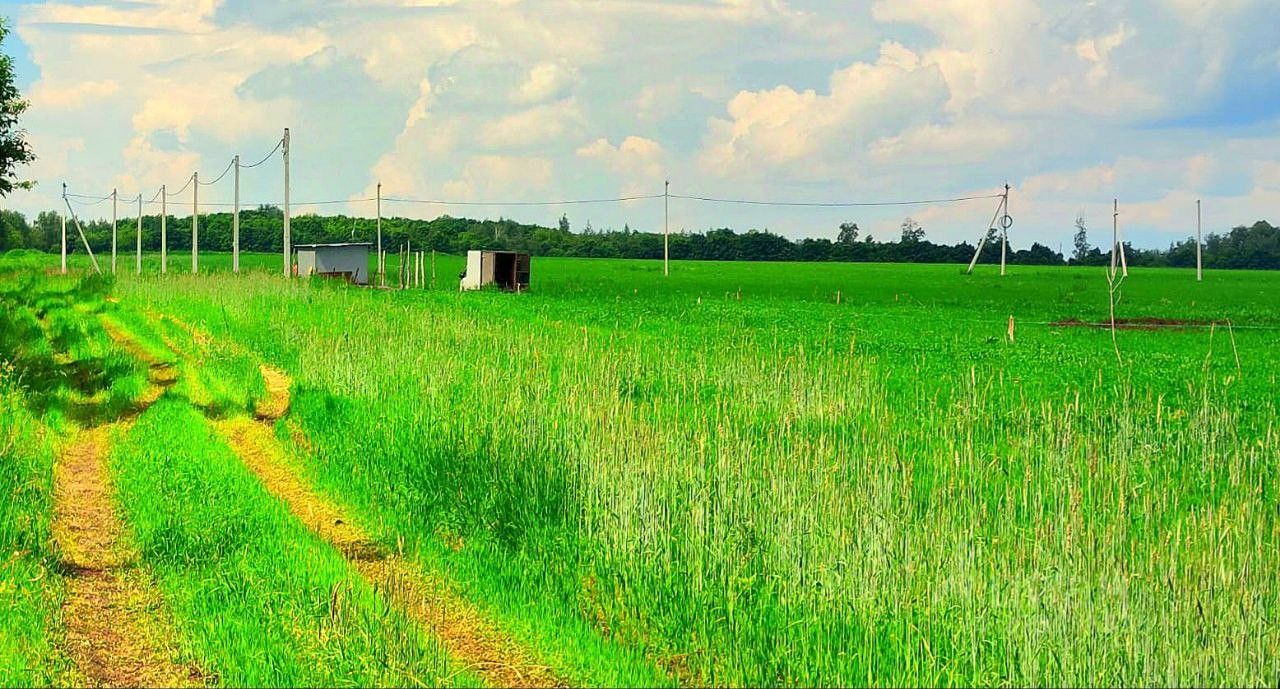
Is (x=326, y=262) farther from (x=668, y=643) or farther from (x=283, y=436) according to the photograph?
(x=668, y=643)

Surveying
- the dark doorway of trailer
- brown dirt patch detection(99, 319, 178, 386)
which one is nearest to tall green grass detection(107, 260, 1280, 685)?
brown dirt patch detection(99, 319, 178, 386)

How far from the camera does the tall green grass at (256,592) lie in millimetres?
6414

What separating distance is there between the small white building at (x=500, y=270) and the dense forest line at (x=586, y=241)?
5071 centimetres

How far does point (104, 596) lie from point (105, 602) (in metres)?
0.14

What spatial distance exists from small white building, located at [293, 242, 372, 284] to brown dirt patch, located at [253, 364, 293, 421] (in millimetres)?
36571

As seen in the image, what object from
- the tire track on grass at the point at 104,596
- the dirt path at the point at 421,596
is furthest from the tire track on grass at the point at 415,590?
the tire track on grass at the point at 104,596

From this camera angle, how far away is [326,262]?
179 feet

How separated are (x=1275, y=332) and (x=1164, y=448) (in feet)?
79.9

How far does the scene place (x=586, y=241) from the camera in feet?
411

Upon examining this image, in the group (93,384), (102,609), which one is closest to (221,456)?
(102,609)

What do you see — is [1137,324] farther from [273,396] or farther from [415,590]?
[415,590]

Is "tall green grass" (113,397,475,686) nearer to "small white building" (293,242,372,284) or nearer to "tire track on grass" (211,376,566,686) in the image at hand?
"tire track on grass" (211,376,566,686)

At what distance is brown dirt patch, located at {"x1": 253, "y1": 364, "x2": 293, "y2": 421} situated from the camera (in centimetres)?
1455

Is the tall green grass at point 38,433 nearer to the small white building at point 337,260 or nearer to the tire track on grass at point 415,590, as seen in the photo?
the tire track on grass at point 415,590
